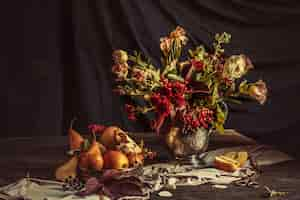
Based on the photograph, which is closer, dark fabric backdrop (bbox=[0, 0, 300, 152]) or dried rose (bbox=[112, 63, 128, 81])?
dried rose (bbox=[112, 63, 128, 81])

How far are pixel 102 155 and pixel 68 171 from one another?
0.10 metres

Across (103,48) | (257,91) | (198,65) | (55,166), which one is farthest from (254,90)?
(103,48)

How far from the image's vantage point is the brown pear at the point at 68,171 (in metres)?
1.77

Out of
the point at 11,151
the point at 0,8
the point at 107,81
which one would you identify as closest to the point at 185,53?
the point at 107,81

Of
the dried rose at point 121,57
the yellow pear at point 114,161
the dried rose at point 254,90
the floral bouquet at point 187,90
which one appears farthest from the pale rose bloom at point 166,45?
the yellow pear at point 114,161

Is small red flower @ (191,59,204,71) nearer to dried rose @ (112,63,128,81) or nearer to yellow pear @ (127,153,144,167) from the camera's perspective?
dried rose @ (112,63,128,81)

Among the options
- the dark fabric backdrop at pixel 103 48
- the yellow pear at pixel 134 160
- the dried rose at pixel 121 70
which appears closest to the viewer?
the yellow pear at pixel 134 160

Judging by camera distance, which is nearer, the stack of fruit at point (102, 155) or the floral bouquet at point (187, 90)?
the stack of fruit at point (102, 155)

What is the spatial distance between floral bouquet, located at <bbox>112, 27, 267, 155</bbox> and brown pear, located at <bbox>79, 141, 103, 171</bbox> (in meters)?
0.17

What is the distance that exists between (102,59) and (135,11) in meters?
0.29

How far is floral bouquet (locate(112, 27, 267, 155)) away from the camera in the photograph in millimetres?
1868

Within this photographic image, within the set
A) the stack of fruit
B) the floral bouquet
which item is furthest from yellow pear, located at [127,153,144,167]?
the floral bouquet

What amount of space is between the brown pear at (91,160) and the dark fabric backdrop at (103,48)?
1.63 m

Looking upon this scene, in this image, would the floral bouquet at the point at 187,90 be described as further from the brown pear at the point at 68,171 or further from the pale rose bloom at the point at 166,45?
the brown pear at the point at 68,171
